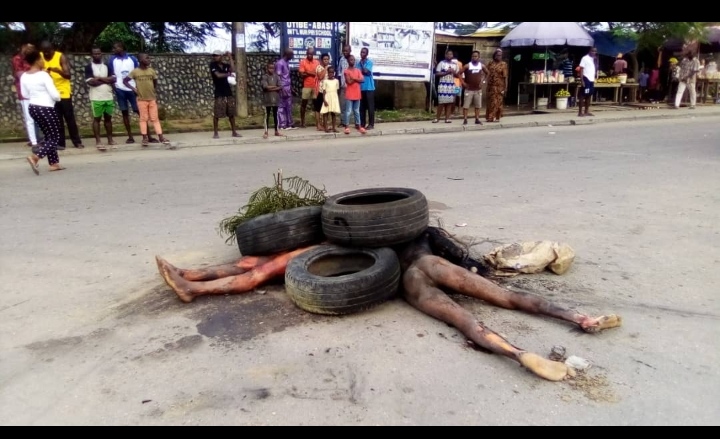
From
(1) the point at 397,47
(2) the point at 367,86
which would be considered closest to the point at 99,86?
(2) the point at 367,86

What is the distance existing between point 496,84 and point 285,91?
6.27m

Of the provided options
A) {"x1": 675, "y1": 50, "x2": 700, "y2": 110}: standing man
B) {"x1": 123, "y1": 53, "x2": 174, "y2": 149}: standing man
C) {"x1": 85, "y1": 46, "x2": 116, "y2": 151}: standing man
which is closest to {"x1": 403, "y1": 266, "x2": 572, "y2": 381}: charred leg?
{"x1": 123, "y1": 53, "x2": 174, "y2": 149}: standing man

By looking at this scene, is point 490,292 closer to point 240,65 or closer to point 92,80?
point 92,80

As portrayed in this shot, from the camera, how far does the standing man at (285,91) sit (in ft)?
48.1

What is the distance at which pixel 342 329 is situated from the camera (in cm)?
372

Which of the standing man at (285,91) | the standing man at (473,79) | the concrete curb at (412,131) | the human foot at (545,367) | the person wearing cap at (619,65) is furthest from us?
the person wearing cap at (619,65)

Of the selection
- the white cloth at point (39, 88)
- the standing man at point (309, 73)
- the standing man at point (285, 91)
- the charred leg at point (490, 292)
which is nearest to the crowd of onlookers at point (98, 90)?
the white cloth at point (39, 88)

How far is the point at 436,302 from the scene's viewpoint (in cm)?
382

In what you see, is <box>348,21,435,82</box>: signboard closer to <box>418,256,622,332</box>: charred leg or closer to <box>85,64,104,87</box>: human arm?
<box>85,64,104,87</box>: human arm

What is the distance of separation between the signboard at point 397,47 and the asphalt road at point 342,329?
1005cm

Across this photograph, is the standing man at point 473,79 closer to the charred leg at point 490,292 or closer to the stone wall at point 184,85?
the stone wall at point 184,85

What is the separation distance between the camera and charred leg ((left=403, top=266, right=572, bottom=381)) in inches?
120
